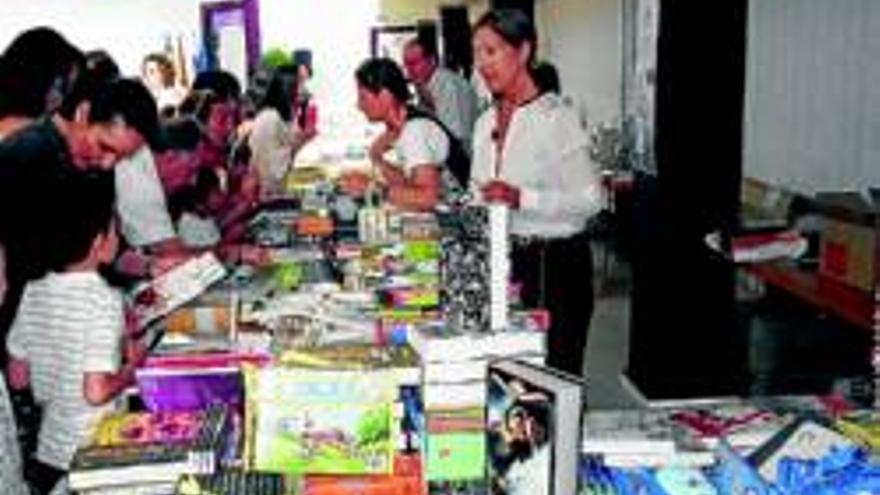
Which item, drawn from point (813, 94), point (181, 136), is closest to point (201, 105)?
point (181, 136)

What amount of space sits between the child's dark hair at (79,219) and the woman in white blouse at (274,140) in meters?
2.65

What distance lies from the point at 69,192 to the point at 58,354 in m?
0.38

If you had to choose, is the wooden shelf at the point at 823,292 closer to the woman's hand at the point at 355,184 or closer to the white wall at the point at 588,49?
the woman's hand at the point at 355,184

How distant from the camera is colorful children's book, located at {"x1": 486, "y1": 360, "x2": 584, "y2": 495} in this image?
1664mm

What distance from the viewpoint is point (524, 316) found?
2.17 metres

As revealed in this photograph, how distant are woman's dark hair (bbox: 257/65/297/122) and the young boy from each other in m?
4.00

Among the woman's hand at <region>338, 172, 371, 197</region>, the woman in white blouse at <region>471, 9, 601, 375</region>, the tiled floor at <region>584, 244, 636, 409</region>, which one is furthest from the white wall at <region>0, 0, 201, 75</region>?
the woman in white blouse at <region>471, 9, 601, 375</region>

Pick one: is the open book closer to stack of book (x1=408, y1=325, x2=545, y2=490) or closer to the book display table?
the book display table

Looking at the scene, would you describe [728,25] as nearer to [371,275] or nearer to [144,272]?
[371,275]

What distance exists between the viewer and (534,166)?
3.43m

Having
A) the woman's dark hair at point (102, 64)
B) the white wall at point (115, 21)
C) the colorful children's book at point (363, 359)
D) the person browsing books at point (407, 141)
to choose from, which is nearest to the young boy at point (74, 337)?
the colorful children's book at point (363, 359)

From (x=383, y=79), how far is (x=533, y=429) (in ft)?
9.49

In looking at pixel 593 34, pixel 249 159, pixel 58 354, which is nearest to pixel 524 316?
pixel 58 354

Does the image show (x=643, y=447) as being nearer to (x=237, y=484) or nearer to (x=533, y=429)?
(x=533, y=429)
